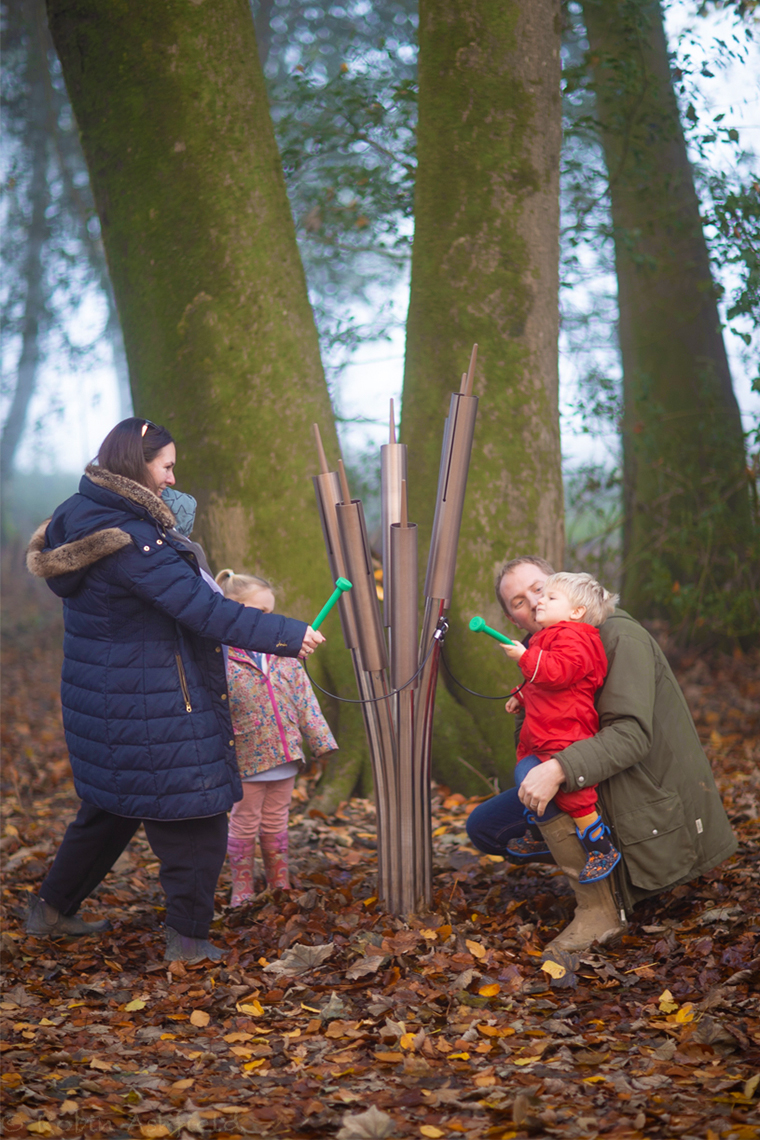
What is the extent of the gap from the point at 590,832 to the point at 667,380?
254 inches

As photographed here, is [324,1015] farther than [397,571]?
No

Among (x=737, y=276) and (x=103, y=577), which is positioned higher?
(x=737, y=276)

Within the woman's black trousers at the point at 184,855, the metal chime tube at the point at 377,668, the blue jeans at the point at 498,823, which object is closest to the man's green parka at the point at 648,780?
the blue jeans at the point at 498,823

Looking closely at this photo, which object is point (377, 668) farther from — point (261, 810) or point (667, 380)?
point (667, 380)

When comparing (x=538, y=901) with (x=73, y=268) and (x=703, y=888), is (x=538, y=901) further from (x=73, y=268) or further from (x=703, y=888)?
(x=73, y=268)

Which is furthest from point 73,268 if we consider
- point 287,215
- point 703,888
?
point 703,888

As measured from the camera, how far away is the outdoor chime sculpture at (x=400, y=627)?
318cm

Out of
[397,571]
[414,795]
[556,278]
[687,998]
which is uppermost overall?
[556,278]

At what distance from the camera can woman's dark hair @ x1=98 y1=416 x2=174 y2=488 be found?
3.16m

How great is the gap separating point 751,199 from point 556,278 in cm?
201

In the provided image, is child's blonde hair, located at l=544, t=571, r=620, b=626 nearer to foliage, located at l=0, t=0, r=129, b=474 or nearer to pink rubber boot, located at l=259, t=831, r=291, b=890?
pink rubber boot, located at l=259, t=831, r=291, b=890

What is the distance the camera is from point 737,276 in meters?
6.38

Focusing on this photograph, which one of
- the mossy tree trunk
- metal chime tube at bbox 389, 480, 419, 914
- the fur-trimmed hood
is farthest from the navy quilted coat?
the mossy tree trunk

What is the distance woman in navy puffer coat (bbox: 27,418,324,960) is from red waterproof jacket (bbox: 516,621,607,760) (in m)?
0.75
